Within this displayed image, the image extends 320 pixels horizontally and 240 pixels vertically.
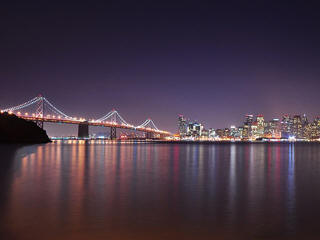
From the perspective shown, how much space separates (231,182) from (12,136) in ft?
178

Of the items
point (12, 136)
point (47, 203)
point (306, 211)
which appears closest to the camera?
point (306, 211)

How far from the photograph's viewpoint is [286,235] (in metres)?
6.39

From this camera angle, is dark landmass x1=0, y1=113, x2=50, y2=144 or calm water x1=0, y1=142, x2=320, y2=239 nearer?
calm water x1=0, y1=142, x2=320, y2=239

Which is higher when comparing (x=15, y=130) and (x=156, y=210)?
(x=15, y=130)

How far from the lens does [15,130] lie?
6112cm

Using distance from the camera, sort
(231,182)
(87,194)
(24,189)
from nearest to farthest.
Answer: (87,194) → (24,189) → (231,182)

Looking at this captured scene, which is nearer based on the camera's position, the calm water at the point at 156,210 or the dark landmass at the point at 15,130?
the calm water at the point at 156,210

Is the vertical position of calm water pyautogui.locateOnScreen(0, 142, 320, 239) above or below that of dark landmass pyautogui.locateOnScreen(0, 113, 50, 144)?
below

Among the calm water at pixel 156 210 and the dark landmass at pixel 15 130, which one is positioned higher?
the dark landmass at pixel 15 130

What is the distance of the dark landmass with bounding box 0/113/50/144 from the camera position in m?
59.2

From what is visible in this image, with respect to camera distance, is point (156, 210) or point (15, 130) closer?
point (156, 210)

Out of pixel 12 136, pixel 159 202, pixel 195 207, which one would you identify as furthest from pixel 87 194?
pixel 12 136

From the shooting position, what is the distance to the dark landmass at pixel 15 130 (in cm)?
5916

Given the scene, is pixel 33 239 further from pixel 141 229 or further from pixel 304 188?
pixel 304 188
